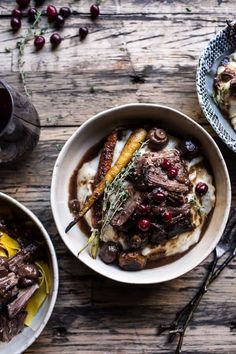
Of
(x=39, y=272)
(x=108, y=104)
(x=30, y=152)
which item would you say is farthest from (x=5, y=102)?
(x=39, y=272)

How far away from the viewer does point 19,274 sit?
7.67 feet

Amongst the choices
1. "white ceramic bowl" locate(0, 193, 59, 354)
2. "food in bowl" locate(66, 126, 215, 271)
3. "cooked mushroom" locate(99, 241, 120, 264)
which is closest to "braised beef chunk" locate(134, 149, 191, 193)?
Result: "food in bowl" locate(66, 126, 215, 271)

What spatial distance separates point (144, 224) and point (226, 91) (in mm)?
647

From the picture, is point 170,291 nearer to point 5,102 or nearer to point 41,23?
point 5,102

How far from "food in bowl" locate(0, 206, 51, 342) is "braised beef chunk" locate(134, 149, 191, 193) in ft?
1.54

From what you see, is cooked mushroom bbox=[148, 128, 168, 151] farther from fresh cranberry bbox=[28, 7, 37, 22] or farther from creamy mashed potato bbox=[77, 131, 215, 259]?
fresh cranberry bbox=[28, 7, 37, 22]

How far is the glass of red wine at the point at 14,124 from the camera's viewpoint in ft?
7.42

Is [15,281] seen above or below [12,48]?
below

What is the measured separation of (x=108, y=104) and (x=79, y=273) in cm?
71

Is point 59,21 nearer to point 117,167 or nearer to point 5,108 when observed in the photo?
point 5,108

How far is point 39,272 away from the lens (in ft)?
7.86

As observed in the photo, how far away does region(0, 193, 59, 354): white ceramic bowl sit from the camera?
91.0 inches

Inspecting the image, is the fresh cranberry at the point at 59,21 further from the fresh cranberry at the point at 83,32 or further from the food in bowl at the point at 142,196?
the food in bowl at the point at 142,196

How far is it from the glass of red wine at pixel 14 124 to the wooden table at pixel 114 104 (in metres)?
0.15
